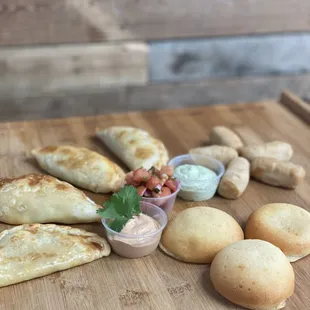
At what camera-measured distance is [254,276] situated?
194 cm

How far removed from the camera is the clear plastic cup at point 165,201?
7.77ft

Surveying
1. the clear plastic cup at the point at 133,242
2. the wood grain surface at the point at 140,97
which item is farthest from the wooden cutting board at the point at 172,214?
the wood grain surface at the point at 140,97

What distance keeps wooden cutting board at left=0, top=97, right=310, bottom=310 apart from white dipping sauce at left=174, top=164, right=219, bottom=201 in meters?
0.04

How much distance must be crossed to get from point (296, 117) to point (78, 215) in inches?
75.3

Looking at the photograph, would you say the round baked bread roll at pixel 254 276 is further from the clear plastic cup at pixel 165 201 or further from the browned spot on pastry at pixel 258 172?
the browned spot on pastry at pixel 258 172

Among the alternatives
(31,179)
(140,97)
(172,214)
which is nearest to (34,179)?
(31,179)

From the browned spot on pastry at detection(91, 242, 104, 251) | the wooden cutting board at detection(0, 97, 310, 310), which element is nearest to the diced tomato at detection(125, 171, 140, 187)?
the wooden cutting board at detection(0, 97, 310, 310)

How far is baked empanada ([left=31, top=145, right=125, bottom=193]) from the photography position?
260cm

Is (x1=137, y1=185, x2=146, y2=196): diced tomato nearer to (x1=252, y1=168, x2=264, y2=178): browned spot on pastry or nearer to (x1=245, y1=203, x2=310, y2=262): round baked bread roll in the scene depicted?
(x1=245, y1=203, x2=310, y2=262): round baked bread roll

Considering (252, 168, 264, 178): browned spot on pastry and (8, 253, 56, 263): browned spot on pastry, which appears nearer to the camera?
(8, 253, 56, 263): browned spot on pastry

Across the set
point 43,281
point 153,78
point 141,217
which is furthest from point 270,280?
point 153,78

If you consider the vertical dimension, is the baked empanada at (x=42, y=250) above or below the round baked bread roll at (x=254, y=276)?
below

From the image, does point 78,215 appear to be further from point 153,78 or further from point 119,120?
point 153,78

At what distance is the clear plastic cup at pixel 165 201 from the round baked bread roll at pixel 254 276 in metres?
0.44
